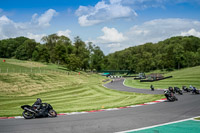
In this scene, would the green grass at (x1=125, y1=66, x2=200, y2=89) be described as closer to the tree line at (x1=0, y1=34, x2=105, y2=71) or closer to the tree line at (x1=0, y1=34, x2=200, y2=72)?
the tree line at (x1=0, y1=34, x2=200, y2=72)

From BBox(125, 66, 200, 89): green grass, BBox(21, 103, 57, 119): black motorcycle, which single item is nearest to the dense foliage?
BBox(125, 66, 200, 89): green grass

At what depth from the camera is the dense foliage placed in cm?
12306

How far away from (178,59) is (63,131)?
122081mm

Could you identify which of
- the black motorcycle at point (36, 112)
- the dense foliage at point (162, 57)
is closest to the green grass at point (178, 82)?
the black motorcycle at point (36, 112)

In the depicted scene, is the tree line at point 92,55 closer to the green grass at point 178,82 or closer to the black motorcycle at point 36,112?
the green grass at point 178,82

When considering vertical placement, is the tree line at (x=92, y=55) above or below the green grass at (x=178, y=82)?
above

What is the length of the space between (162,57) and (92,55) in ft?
160

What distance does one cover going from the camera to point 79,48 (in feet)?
431

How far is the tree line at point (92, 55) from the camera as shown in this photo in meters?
118

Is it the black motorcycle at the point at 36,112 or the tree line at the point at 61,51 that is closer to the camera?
the black motorcycle at the point at 36,112

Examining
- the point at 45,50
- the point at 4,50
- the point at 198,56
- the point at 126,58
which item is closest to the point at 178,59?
the point at 198,56

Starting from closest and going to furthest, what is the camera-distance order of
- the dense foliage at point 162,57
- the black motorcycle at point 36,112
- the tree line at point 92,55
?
the black motorcycle at point 36,112 → the tree line at point 92,55 → the dense foliage at point 162,57

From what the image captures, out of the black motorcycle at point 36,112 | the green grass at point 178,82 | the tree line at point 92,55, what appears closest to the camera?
the black motorcycle at point 36,112

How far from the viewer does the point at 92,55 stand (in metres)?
141
